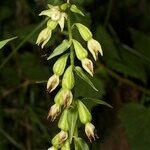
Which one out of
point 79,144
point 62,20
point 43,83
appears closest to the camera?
point 62,20

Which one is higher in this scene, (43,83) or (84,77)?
(84,77)

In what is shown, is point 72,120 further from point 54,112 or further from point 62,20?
point 62,20

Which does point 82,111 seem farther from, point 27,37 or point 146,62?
point 146,62

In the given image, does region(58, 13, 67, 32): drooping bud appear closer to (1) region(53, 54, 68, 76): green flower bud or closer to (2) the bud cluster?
(2) the bud cluster

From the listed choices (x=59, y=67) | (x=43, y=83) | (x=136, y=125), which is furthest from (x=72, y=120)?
(x=43, y=83)

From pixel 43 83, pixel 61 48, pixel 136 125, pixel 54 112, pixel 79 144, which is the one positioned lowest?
pixel 136 125

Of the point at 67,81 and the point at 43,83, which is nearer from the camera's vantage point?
the point at 67,81

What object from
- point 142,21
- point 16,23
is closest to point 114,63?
point 16,23
